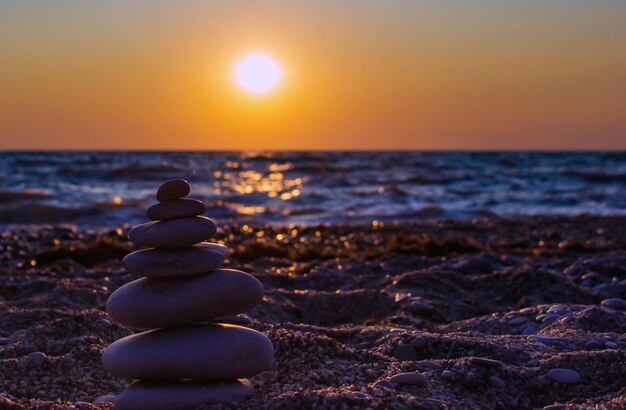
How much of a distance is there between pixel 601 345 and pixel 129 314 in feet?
8.71

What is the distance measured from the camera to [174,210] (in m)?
3.24

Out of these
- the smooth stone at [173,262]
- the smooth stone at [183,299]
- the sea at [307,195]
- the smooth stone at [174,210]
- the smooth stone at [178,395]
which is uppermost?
the smooth stone at [174,210]

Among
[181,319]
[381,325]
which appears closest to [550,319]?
[381,325]

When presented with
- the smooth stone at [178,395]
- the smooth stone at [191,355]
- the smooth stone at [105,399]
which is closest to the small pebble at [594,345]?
the smooth stone at [191,355]

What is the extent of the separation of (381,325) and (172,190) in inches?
93.2

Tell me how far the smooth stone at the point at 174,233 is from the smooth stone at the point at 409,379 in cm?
106

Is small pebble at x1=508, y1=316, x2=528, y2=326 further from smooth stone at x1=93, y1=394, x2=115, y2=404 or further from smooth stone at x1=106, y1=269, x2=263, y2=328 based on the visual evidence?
smooth stone at x1=93, y1=394, x2=115, y2=404

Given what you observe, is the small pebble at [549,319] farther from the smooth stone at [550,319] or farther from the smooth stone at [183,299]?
the smooth stone at [183,299]

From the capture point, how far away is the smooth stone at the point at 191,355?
3.07 metres

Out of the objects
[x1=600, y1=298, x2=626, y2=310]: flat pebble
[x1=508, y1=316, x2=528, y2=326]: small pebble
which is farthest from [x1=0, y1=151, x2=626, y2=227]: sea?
[x1=508, y1=316, x2=528, y2=326]: small pebble

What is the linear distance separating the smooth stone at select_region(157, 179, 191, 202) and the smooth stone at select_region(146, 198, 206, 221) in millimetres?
24

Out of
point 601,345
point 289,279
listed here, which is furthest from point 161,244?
point 289,279

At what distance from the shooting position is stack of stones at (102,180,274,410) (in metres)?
3.07

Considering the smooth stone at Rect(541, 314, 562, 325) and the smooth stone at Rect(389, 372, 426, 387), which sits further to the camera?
the smooth stone at Rect(541, 314, 562, 325)
